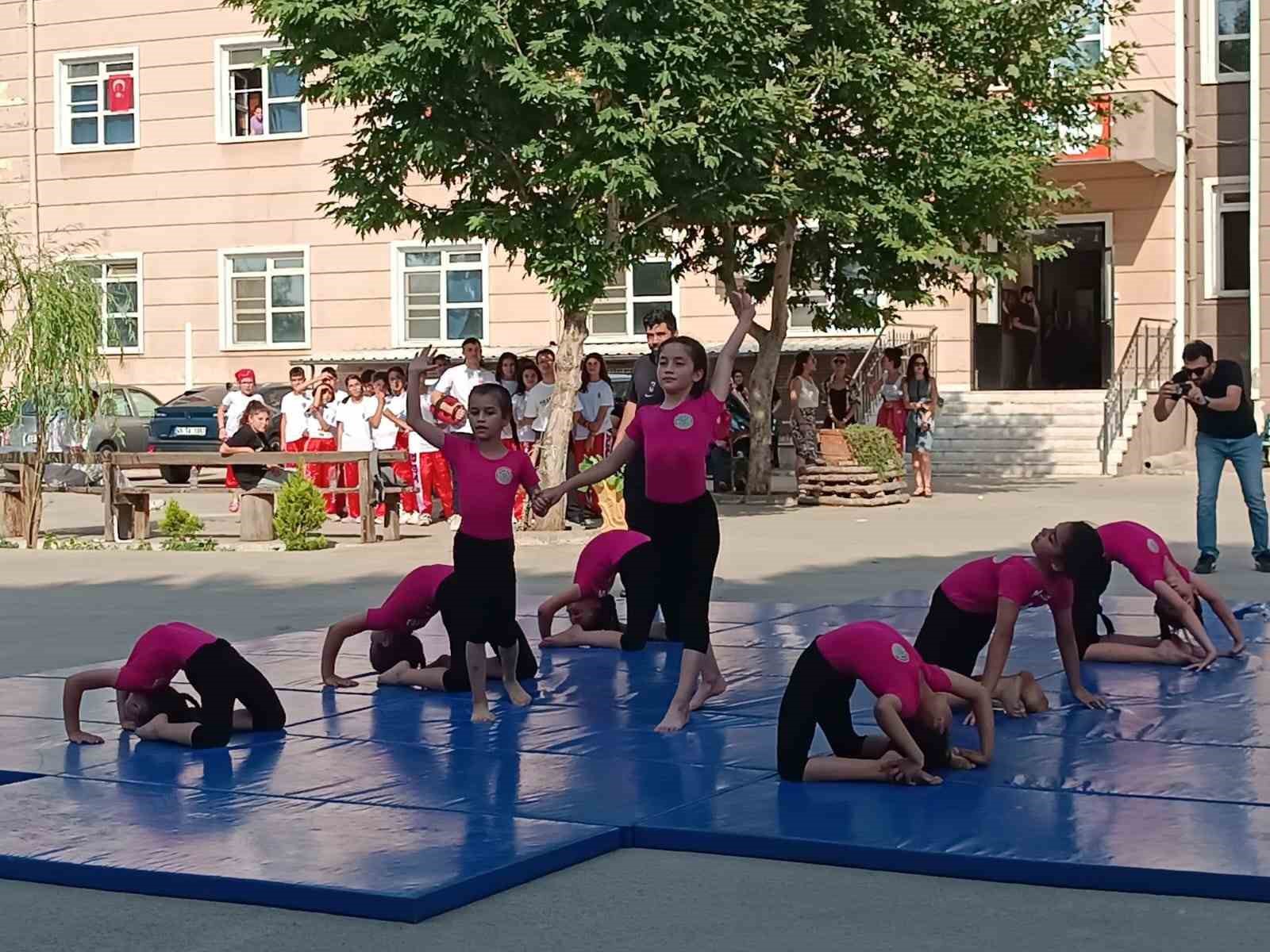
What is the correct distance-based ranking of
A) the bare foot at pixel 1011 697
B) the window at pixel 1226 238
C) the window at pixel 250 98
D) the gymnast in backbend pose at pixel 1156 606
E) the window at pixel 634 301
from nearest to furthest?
the bare foot at pixel 1011 697 < the gymnast in backbend pose at pixel 1156 606 < the window at pixel 1226 238 < the window at pixel 634 301 < the window at pixel 250 98

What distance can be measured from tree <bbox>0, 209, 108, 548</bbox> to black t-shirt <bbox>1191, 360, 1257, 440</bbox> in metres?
11.0

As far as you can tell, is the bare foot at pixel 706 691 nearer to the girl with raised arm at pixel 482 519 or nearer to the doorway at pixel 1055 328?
the girl with raised arm at pixel 482 519

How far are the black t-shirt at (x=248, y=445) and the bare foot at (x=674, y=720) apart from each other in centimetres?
1166

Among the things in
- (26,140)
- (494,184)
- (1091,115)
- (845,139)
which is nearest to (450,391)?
(494,184)

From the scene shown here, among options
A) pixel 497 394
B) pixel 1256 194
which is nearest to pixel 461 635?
pixel 497 394

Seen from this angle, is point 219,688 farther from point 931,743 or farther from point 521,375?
point 521,375

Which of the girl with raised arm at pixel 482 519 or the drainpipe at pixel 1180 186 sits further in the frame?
the drainpipe at pixel 1180 186

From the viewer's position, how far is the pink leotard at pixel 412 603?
387 inches

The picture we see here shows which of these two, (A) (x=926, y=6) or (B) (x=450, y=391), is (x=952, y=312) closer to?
(A) (x=926, y=6)

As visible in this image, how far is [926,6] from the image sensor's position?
78.0 ft

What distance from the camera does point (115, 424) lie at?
21188mm

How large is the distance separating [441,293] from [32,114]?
9.64m

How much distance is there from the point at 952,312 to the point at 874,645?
86.4 ft

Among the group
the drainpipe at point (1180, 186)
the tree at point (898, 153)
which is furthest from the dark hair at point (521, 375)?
the drainpipe at point (1180, 186)
